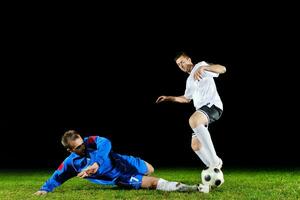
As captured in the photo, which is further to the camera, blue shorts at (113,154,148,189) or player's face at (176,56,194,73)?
player's face at (176,56,194,73)

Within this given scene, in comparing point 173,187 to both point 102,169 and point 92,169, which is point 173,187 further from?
point 92,169

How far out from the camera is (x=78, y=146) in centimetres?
689

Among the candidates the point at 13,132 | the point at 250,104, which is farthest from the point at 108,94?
the point at 250,104

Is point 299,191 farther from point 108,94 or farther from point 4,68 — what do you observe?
point 4,68

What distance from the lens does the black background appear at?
2067 cm

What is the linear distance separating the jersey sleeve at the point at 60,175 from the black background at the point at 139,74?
12.7 m

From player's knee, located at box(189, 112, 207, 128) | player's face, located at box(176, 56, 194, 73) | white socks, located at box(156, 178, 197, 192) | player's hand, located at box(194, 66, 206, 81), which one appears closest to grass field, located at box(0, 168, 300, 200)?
white socks, located at box(156, 178, 197, 192)

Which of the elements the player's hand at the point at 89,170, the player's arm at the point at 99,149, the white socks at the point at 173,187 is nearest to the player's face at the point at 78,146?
the player's arm at the point at 99,149

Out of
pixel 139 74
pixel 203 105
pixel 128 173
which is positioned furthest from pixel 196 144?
pixel 139 74

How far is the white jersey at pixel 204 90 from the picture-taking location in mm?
7469

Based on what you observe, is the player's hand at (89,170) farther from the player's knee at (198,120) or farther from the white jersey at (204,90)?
the white jersey at (204,90)

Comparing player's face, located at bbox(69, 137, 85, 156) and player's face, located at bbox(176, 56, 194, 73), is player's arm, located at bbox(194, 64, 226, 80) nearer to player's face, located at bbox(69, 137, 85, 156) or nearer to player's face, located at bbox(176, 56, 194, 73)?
player's face, located at bbox(176, 56, 194, 73)

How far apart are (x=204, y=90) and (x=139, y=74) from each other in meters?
14.3

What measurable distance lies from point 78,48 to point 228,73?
557 cm
